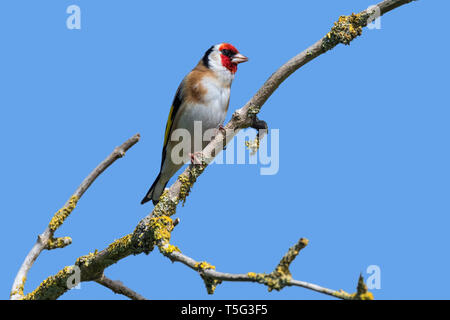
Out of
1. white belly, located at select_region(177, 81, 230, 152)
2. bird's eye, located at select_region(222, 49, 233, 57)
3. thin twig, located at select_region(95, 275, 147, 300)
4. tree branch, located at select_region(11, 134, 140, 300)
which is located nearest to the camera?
tree branch, located at select_region(11, 134, 140, 300)

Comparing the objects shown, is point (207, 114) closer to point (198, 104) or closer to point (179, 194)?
point (198, 104)

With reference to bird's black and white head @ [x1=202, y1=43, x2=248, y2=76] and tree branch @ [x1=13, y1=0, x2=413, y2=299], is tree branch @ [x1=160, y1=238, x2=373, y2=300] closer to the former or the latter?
tree branch @ [x1=13, y1=0, x2=413, y2=299]

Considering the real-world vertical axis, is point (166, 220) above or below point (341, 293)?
above

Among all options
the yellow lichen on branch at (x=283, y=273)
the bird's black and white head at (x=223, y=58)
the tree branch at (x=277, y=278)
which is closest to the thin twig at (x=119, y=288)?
the tree branch at (x=277, y=278)

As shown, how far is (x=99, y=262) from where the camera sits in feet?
18.3

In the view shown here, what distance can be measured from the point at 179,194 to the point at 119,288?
1.44m

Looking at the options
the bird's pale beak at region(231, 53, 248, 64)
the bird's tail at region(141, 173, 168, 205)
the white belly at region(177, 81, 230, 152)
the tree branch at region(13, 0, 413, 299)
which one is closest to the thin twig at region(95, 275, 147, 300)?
the tree branch at region(13, 0, 413, 299)

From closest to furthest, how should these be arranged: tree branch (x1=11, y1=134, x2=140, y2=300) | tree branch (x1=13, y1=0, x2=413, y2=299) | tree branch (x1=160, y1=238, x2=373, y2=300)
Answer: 1. tree branch (x1=160, y1=238, x2=373, y2=300)
2. tree branch (x1=13, y1=0, x2=413, y2=299)
3. tree branch (x1=11, y1=134, x2=140, y2=300)

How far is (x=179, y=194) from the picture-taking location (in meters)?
5.60

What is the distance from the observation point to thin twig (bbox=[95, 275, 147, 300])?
6.10m
